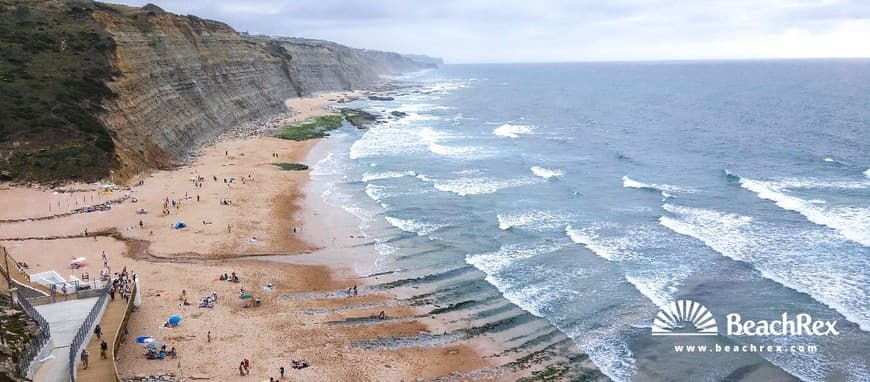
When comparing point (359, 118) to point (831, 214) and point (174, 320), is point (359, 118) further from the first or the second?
point (174, 320)

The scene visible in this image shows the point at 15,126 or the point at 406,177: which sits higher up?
the point at 15,126

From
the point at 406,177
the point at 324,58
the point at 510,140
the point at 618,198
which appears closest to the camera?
the point at 618,198

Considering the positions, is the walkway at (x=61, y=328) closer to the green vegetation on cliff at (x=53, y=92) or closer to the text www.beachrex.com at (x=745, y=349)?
the text www.beachrex.com at (x=745, y=349)

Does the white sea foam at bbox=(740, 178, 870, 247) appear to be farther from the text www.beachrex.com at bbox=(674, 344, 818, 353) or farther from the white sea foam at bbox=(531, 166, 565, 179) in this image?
the white sea foam at bbox=(531, 166, 565, 179)

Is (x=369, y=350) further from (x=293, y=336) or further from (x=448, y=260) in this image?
(x=448, y=260)

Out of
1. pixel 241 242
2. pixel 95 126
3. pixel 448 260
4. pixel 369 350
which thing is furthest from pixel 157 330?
pixel 95 126

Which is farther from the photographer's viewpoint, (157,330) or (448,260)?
(448,260)

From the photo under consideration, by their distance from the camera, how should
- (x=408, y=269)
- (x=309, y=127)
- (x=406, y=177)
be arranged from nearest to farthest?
1. (x=408, y=269)
2. (x=406, y=177)
3. (x=309, y=127)

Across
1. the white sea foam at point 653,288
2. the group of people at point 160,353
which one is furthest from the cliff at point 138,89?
the white sea foam at point 653,288

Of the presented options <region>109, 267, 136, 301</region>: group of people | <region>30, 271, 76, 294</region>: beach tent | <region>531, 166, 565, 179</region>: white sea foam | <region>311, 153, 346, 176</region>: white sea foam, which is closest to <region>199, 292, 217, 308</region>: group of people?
<region>109, 267, 136, 301</region>: group of people
